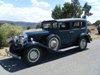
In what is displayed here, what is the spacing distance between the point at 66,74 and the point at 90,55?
329 cm

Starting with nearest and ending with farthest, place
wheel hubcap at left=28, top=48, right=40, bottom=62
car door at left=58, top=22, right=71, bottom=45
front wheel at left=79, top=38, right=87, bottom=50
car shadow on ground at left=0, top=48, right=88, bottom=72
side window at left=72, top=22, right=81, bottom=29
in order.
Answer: car shadow on ground at left=0, top=48, right=88, bottom=72
wheel hubcap at left=28, top=48, right=40, bottom=62
car door at left=58, top=22, right=71, bottom=45
side window at left=72, top=22, right=81, bottom=29
front wheel at left=79, top=38, right=87, bottom=50

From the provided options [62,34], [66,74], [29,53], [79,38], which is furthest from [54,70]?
[79,38]

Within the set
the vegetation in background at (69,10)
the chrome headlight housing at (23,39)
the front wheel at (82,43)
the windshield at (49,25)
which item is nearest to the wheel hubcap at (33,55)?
the chrome headlight housing at (23,39)

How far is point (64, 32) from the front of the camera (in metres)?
10.8

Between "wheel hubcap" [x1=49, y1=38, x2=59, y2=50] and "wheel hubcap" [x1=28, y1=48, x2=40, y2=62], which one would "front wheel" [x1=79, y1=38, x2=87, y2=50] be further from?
"wheel hubcap" [x1=28, y1=48, x2=40, y2=62]

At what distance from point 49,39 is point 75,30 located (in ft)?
6.53

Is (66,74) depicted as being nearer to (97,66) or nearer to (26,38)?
(97,66)

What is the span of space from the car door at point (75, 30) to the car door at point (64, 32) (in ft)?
0.90

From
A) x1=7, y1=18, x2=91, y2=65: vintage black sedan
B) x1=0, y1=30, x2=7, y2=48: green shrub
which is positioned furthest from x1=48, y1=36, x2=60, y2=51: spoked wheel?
x1=0, y1=30, x2=7, y2=48: green shrub

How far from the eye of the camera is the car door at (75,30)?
11309 millimetres

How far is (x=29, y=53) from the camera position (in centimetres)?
905

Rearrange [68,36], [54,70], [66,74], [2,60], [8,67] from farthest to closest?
[68,36], [2,60], [8,67], [54,70], [66,74]

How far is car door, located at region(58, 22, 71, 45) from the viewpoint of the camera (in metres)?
10.7

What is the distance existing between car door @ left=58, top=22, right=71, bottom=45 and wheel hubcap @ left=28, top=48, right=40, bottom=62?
1770mm
